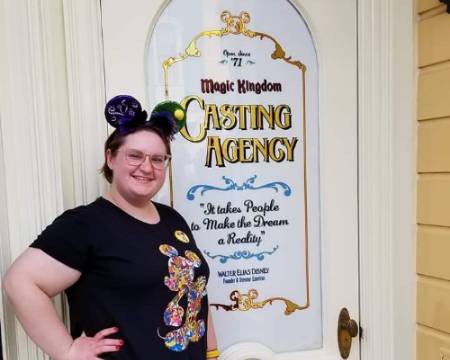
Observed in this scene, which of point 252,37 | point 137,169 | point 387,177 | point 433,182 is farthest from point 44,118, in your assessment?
point 433,182

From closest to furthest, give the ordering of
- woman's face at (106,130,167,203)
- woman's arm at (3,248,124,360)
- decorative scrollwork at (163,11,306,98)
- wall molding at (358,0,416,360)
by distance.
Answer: woman's arm at (3,248,124,360) → woman's face at (106,130,167,203) → decorative scrollwork at (163,11,306,98) → wall molding at (358,0,416,360)

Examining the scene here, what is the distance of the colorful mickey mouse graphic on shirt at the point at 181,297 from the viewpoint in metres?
0.97

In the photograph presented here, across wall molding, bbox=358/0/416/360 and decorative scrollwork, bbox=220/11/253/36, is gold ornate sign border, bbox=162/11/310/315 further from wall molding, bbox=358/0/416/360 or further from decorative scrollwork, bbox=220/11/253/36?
wall molding, bbox=358/0/416/360

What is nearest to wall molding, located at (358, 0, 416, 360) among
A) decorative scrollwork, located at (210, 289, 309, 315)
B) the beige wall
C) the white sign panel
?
the beige wall

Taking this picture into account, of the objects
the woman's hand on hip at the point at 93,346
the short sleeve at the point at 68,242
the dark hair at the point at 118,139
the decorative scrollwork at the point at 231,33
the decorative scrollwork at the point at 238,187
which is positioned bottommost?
the woman's hand on hip at the point at 93,346

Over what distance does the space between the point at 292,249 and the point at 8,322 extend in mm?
795

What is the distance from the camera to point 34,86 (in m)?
→ 1.00

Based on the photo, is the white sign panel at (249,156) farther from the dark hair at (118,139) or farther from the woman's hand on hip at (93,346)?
the woman's hand on hip at (93,346)

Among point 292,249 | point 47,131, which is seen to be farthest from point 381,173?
point 47,131

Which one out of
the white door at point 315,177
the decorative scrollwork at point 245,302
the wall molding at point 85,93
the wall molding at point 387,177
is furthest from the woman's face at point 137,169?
the wall molding at point 387,177

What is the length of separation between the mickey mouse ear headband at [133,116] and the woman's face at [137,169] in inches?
1.0

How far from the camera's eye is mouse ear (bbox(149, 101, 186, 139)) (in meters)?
1.01

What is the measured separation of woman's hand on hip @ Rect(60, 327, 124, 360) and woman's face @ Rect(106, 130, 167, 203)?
303mm

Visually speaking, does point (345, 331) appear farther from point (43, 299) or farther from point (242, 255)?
point (43, 299)
